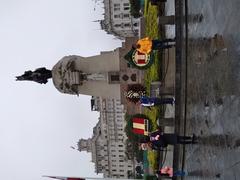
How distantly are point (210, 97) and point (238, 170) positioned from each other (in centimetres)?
434

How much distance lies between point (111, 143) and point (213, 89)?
99.1m

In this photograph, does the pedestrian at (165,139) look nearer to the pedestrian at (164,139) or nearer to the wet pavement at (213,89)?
the pedestrian at (164,139)

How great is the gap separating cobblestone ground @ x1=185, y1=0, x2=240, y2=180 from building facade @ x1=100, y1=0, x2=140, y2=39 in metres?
79.6

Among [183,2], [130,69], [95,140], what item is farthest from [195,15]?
[95,140]

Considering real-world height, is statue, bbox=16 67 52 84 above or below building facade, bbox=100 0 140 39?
above

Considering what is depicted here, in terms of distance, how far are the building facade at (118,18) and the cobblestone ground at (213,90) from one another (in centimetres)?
7958

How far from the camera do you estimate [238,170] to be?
1470 centimetres

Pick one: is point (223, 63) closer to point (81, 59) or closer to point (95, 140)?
point (81, 59)

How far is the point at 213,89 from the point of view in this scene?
1814 centimetres

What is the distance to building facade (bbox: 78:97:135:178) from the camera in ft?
379

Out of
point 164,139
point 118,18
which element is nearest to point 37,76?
point 164,139

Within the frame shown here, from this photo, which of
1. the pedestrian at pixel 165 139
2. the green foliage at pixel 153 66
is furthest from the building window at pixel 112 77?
the pedestrian at pixel 165 139

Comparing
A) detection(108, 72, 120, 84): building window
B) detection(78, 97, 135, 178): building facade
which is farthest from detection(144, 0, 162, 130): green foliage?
detection(78, 97, 135, 178): building facade

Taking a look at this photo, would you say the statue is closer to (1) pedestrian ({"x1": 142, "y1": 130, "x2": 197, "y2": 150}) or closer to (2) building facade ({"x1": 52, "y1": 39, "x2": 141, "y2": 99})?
(2) building facade ({"x1": 52, "y1": 39, "x2": 141, "y2": 99})
